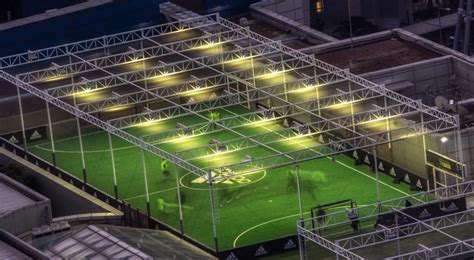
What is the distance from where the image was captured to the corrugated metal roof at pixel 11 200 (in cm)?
9631

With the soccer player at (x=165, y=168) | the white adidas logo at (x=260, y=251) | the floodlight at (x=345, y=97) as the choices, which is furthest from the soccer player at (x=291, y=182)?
the white adidas logo at (x=260, y=251)

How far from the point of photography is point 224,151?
9962 centimetres

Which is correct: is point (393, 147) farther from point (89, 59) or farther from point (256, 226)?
point (89, 59)

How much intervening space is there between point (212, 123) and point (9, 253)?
16.3 m

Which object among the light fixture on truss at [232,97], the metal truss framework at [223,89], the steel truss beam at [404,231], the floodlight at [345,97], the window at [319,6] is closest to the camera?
the steel truss beam at [404,231]

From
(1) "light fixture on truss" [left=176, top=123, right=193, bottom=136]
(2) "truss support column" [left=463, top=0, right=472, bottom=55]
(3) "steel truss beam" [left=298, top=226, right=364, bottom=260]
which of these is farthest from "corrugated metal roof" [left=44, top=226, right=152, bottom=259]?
(2) "truss support column" [left=463, top=0, right=472, bottom=55]

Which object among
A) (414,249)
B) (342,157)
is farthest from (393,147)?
(414,249)

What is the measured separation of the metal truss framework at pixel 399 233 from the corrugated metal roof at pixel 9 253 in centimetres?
1040

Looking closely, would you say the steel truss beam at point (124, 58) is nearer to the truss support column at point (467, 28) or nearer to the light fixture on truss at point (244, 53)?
the light fixture on truss at point (244, 53)

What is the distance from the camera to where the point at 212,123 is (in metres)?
103

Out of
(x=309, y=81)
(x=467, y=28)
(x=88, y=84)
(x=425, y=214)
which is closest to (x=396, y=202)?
(x=425, y=214)

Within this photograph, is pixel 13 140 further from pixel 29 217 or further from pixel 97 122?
pixel 29 217

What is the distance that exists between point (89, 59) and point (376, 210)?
72.5 feet

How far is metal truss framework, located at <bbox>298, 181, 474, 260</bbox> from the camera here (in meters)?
88.4
